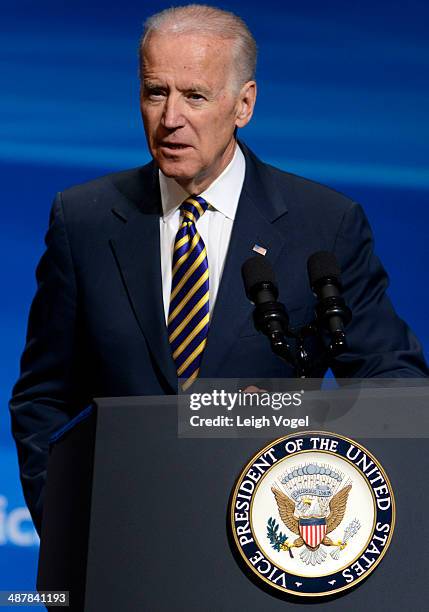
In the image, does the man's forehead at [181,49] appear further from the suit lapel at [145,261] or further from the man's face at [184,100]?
the suit lapel at [145,261]

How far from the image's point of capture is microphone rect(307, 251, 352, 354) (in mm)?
1579

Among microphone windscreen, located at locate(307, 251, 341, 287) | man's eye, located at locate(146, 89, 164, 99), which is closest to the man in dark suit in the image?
man's eye, located at locate(146, 89, 164, 99)

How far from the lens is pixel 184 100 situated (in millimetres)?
2164

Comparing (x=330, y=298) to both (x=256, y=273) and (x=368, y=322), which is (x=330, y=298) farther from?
(x=368, y=322)

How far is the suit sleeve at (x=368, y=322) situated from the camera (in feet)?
6.73

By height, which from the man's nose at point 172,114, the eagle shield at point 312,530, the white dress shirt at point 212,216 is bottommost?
the eagle shield at point 312,530

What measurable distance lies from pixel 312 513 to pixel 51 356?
85 centimetres

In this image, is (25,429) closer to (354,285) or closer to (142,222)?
(142,222)

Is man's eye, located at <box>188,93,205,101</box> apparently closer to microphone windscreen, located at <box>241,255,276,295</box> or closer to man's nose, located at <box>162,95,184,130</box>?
man's nose, located at <box>162,95,184,130</box>

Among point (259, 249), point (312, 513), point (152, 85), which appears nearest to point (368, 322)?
point (259, 249)

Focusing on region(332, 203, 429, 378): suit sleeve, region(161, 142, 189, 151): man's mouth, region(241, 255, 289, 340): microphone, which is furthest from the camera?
region(161, 142, 189, 151): man's mouth

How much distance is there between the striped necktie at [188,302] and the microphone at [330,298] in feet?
1.60

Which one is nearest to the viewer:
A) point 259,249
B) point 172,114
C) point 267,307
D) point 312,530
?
point 312,530

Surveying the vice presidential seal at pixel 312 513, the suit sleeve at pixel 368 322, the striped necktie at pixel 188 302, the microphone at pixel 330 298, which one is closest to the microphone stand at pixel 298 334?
the microphone at pixel 330 298
